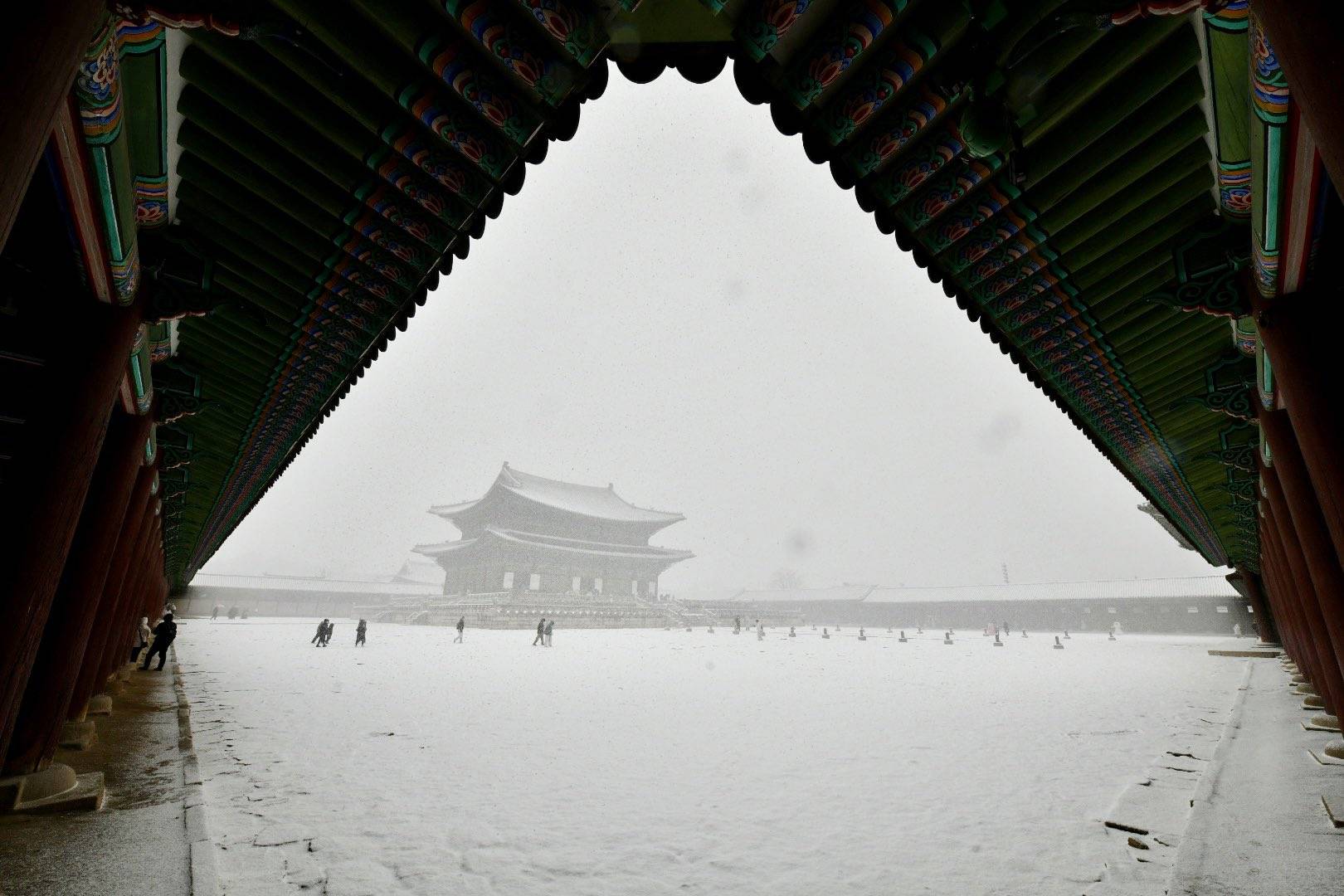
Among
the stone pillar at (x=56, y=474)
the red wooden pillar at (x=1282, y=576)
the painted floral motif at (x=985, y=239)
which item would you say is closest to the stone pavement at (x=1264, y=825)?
the red wooden pillar at (x=1282, y=576)

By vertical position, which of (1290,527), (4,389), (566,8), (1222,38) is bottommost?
(1290,527)

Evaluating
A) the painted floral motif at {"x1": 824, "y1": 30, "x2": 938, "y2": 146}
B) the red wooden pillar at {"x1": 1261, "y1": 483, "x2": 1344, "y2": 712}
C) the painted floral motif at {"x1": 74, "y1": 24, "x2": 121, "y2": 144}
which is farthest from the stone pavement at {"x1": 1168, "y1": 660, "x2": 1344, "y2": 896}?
the painted floral motif at {"x1": 74, "y1": 24, "x2": 121, "y2": 144}

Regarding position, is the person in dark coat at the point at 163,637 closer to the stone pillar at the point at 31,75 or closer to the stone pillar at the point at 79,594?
the stone pillar at the point at 79,594

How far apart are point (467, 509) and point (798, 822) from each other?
44919 mm

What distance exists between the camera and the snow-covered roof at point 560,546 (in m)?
42.2

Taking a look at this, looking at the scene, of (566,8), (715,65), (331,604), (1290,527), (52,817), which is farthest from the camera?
(331,604)

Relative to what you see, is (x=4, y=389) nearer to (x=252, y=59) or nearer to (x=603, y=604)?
(x=252, y=59)

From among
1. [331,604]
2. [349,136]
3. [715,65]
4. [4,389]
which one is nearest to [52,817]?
[4,389]

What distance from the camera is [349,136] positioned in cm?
297

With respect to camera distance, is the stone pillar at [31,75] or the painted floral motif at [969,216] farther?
the painted floral motif at [969,216]

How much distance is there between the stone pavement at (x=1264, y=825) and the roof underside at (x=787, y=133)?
261 centimetres

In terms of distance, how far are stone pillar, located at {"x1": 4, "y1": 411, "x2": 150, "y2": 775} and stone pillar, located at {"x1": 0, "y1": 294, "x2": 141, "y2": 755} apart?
1319 mm

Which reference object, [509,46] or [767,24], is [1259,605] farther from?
[509,46]

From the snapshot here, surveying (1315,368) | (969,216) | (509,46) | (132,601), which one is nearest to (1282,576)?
(1315,368)
